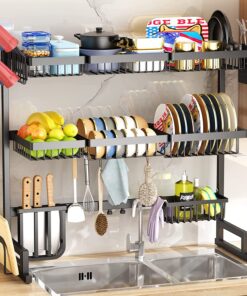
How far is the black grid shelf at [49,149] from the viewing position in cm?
355

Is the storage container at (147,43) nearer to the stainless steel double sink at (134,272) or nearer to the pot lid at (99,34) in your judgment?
the pot lid at (99,34)

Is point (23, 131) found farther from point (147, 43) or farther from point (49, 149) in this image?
point (147, 43)

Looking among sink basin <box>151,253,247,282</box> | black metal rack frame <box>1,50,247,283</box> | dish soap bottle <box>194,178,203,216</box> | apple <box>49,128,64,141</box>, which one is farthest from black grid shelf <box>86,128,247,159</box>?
sink basin <box>151,253,247,282</box>

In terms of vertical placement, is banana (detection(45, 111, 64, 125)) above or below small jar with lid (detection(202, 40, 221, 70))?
below

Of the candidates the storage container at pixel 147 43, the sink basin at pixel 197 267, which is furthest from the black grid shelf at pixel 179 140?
the sink basin at pixel 197 267

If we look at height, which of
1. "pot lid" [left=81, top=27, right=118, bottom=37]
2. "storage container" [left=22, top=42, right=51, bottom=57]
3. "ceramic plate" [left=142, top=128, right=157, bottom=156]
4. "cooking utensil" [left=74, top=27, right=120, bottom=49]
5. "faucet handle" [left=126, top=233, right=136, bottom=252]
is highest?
"pot lid" [left=81, top=27, right=118, bottom=37]

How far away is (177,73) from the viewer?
4.02 meters

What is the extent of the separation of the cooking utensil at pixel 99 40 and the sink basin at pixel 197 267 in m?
0.94


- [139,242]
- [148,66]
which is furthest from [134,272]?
[148,66]

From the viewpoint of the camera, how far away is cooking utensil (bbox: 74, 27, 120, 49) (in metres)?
3.61

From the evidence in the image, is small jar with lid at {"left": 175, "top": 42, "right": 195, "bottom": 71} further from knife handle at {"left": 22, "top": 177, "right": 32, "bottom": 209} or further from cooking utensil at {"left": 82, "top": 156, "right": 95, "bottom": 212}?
knife handle at {"left": 22, "top": 177, "right": 32, "bottom": 209}

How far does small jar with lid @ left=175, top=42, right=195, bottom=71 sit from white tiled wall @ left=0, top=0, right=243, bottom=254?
235 millimetres

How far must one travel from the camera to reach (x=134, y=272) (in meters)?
3.91

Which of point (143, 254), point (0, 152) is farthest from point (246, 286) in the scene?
point (0, 152)
